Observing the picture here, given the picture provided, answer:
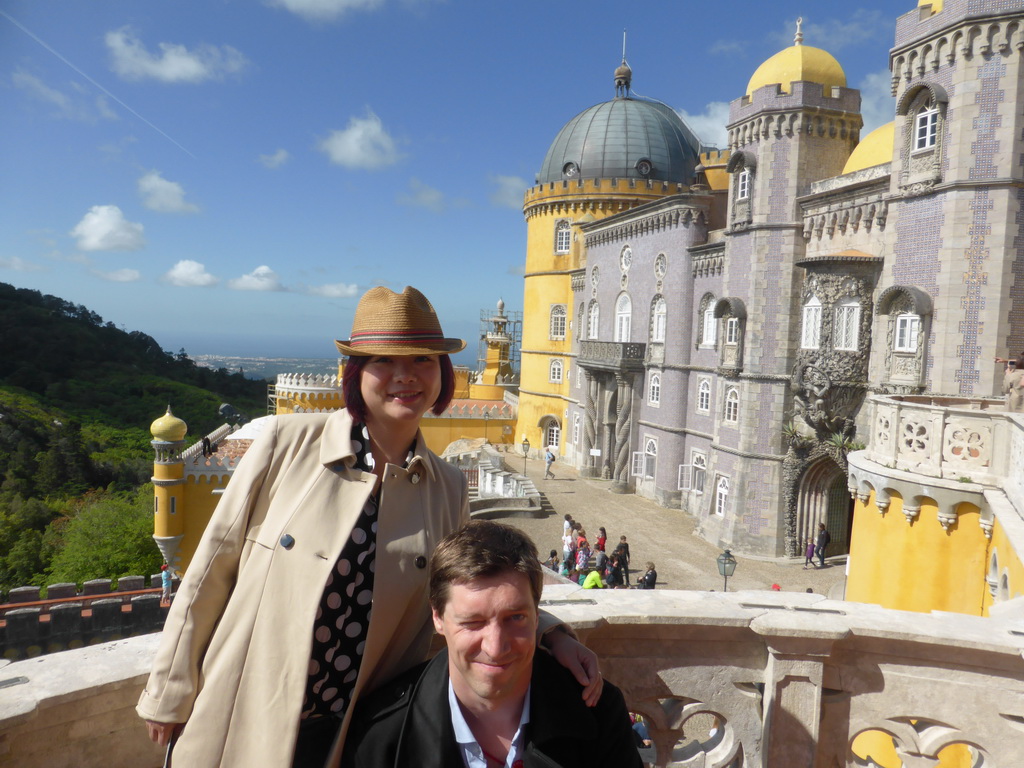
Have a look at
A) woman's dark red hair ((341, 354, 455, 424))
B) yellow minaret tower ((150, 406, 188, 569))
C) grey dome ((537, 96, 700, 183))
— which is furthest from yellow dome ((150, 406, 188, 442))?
grey dome ((537, 96, 700, 183))

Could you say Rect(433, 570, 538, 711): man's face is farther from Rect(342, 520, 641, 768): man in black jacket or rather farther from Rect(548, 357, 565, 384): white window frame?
Rect(548, 357, 565, 384): white window frame

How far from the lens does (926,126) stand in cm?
1423

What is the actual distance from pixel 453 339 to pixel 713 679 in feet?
6.43

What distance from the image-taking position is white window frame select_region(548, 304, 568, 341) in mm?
35375

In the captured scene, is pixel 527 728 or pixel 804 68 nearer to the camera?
pixel 527 728

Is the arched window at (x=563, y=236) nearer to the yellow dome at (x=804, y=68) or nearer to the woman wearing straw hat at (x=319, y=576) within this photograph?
the yellow dome at (x=804, y=68)

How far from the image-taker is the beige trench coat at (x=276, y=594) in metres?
2.16

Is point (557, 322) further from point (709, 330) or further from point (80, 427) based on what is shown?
point (80, 427)

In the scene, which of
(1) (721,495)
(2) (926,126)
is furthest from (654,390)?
(2) (926,126)

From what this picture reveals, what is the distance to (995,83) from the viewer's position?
1327 cm

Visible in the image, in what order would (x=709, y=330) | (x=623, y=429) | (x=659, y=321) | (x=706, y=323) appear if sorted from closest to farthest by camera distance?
(x=709, y=330), (x=706, y=323), (x=659, y=321), (x=623, y=429)

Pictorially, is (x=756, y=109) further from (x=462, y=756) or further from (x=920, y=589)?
(x=462, y=756)

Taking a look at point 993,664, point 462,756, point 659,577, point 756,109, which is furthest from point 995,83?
point 462,756

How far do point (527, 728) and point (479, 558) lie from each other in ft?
1.86
